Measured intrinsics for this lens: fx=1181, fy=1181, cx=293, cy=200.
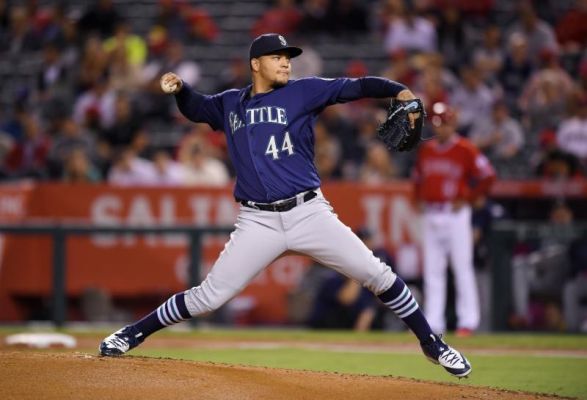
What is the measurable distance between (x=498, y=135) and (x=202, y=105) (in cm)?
761

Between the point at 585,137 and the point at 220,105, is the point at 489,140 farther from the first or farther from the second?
the point at 220,105

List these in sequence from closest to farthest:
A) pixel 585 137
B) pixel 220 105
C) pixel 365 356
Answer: pixel 220 105, pixel 365 356, pixel 585 137

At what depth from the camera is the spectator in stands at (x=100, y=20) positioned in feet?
58.3

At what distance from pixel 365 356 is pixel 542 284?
3227 mm

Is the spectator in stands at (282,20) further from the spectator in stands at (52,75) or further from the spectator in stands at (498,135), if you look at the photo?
the spectator in stands at (498,135)

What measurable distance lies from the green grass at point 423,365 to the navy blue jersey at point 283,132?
212 centimetres

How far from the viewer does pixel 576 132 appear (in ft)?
46.2

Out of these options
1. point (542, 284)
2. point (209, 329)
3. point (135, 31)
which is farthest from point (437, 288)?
point (135, 31)

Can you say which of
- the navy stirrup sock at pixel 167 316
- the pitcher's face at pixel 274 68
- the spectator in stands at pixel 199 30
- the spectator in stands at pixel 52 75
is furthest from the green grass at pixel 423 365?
the spectator in stands at pixel 199 30

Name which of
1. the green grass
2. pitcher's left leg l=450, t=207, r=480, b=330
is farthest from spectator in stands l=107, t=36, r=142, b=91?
the green grass

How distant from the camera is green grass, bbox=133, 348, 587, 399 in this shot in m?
8.09

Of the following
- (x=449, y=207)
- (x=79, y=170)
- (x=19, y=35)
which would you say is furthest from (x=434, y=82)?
(x=19, y=35)

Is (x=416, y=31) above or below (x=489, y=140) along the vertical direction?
above

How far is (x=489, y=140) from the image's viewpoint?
14.3 m
